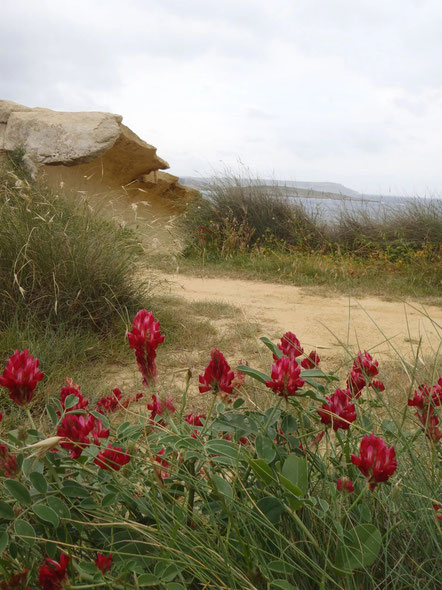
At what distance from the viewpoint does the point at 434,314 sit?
527 centimetres

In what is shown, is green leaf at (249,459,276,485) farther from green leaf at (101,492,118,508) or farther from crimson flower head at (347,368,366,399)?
crimson flower head at (347,368,366,399)

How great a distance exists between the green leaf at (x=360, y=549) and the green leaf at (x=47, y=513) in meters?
0.44

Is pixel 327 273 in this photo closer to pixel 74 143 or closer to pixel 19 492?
pixel 74 143

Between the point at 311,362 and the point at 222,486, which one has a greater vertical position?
the point at 311,362

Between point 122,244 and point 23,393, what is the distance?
3340 mm

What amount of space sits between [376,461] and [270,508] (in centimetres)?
21

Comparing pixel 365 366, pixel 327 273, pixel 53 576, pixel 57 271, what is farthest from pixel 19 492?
pixel 327 273

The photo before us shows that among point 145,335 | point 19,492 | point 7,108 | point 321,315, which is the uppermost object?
point 7,108

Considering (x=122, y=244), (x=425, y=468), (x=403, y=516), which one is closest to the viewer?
(x=403, y=516)

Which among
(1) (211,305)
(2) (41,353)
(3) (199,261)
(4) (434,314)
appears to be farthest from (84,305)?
(3) (199,261)

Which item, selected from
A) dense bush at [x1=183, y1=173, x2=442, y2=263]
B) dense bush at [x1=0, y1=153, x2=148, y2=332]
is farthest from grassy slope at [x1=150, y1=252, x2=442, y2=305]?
dense bush at [x1=0, y1=153, x2=148, y2=332]

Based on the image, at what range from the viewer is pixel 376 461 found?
852mm

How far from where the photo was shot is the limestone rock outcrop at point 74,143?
9195 millimetres

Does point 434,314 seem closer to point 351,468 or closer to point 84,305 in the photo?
point 84,305
